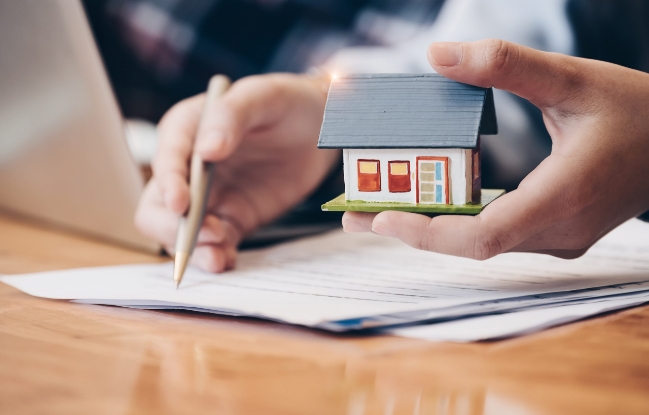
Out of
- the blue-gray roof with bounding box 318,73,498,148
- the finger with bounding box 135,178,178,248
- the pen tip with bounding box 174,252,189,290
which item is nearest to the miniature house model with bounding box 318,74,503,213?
the blue-gray roof with bounding box 318,73,498,148

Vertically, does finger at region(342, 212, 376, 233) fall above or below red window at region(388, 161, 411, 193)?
below

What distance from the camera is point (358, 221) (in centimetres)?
31

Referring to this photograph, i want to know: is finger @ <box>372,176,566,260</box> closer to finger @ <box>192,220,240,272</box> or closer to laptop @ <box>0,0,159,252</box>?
finger @ <box>192,220,240,272</box>

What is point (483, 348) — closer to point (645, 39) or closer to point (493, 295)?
point (493, 295)

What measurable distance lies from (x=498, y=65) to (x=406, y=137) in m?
0.06

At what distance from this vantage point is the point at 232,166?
0.64 m

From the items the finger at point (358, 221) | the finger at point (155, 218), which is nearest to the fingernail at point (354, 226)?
the finger at point (358, 221)

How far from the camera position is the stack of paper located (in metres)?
0.33

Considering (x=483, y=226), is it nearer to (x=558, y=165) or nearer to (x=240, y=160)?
(x=558, y=165)

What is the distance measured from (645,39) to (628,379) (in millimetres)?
497

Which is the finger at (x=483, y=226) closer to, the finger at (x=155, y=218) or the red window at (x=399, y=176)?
the red window at (x=399, y=176)

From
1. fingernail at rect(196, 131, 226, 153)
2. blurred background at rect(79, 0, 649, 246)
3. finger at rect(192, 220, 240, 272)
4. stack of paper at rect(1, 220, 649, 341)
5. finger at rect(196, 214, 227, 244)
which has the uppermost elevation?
blurred background at rect(79, 0, 649, 246)

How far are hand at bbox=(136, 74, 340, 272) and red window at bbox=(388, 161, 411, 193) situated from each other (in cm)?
22

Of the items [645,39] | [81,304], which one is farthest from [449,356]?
[645,39]
